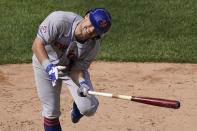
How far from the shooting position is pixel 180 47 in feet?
39.9

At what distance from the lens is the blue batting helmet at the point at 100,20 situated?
19.8ft

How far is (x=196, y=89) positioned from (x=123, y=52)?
2.74 metres

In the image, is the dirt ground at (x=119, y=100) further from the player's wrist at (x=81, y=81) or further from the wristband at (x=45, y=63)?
the wristband at (x=45, y=63)

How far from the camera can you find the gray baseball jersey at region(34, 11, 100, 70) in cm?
640

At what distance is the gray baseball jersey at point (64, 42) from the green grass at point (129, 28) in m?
4.65

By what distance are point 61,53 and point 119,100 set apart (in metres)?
2.83

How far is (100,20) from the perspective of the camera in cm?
605

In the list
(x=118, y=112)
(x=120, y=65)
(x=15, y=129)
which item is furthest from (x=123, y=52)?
(x=15, y=129)

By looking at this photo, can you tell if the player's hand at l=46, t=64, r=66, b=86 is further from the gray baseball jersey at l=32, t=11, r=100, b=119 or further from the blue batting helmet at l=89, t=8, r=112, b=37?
the blue batting helmet at l=89, t=8, r=112, b=37

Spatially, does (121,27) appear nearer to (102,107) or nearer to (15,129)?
(102,107)

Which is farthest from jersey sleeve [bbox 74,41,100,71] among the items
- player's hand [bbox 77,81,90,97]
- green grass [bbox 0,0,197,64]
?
green grass [bbox 0,0,197,64]

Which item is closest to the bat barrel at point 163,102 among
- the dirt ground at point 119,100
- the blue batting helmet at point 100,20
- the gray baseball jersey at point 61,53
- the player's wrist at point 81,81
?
the blue batting helmet at point 100,20

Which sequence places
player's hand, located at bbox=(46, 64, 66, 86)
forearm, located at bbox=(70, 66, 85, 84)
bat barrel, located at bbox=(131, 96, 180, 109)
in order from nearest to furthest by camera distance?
bat barrel, located at bbox=(131, 96, 180, 109), player's hand, located at bbox=(46, 64, 66, 86), forearm, located at bbox=(70, 66, 85, 84)

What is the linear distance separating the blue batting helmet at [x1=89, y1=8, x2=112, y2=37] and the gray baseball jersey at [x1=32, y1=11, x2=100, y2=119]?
0.41m
